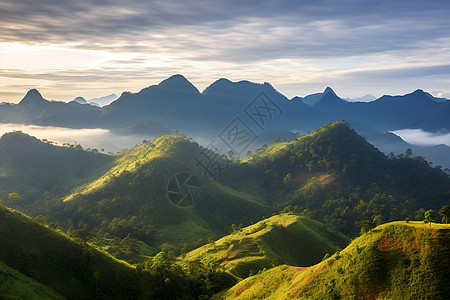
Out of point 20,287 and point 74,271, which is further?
point 74,271

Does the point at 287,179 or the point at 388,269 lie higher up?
the point at 388,269

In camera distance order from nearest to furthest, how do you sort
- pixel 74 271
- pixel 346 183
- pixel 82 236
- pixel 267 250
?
pixel 74 271 < pixel 82 236 < pixel 267 250 < pixel 346 183

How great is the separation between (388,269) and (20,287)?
43636 millimetres

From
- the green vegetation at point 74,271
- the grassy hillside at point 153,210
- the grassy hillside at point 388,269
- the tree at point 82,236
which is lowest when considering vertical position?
the grassy hillside at point 153,210

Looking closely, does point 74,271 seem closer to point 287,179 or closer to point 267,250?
point 267,250

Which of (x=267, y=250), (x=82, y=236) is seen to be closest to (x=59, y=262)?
(x=82, y=236)

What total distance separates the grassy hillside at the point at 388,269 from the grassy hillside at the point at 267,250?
2494 cm

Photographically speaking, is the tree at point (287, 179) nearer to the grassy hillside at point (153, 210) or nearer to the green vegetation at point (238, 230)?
the green vegetation at point (238, 230)

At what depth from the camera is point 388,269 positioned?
33250 mm

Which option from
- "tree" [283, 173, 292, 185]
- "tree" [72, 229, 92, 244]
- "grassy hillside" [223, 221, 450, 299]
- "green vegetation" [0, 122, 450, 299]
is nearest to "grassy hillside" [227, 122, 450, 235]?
"tree" [283, 173, 292, 185]

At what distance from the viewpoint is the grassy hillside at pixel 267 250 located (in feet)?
220

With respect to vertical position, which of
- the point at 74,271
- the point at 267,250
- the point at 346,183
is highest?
the point at 74,271

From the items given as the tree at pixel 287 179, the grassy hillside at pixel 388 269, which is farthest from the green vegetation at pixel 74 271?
the tree at pixel 287 179

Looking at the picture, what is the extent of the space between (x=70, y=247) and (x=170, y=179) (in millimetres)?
99587
